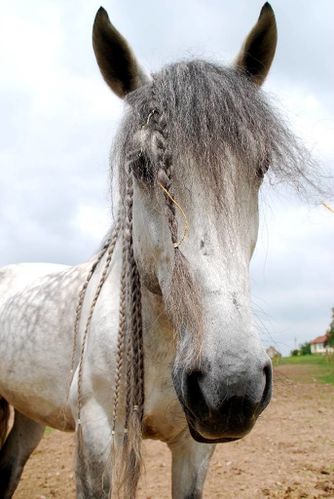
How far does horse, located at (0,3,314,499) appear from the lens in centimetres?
170

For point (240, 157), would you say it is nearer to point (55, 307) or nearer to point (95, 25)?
point (95, 25)

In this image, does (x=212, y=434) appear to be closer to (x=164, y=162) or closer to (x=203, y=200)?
(x=203, y=200)

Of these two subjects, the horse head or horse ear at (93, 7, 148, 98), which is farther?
horse ear at (93, 7, 148, 98)

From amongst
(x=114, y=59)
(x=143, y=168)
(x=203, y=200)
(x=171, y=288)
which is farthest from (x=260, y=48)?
(x=171, y=288)

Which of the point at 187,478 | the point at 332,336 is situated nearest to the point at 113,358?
the point at 187,478

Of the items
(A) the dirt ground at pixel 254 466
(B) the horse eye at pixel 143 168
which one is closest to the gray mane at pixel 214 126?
(B) the horse eye at pixel 143 168

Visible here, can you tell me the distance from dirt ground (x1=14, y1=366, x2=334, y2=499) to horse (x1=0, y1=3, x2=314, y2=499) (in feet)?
5.10

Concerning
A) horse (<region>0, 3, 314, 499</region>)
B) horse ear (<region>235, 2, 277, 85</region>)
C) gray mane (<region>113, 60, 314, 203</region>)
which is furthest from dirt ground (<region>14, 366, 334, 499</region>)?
horse ear (<region>235, 2, 277, 85</region>)

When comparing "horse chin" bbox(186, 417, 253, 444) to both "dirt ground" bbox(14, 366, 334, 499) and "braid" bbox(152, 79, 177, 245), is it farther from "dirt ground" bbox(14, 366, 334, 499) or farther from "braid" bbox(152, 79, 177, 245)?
"dirt ground" bbox(14, 366, 334, 499)

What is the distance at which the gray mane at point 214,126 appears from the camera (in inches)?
78.7

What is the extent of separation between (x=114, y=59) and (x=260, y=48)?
701 mm

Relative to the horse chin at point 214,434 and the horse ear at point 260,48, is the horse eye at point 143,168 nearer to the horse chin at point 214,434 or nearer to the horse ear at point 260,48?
the horse ear at point 260,48

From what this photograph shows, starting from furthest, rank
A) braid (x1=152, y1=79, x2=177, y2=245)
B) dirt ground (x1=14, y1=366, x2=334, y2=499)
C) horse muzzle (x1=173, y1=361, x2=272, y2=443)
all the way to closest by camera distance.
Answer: dirt ground (x1=14, y1=366, x2=334, y2=499), braid (x1=152, y1=79, x2=177, y2=245), horse muzzle (x1=173, y1=361, x2=272, y2=443)

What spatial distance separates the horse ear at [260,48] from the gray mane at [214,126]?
0.18 meters
